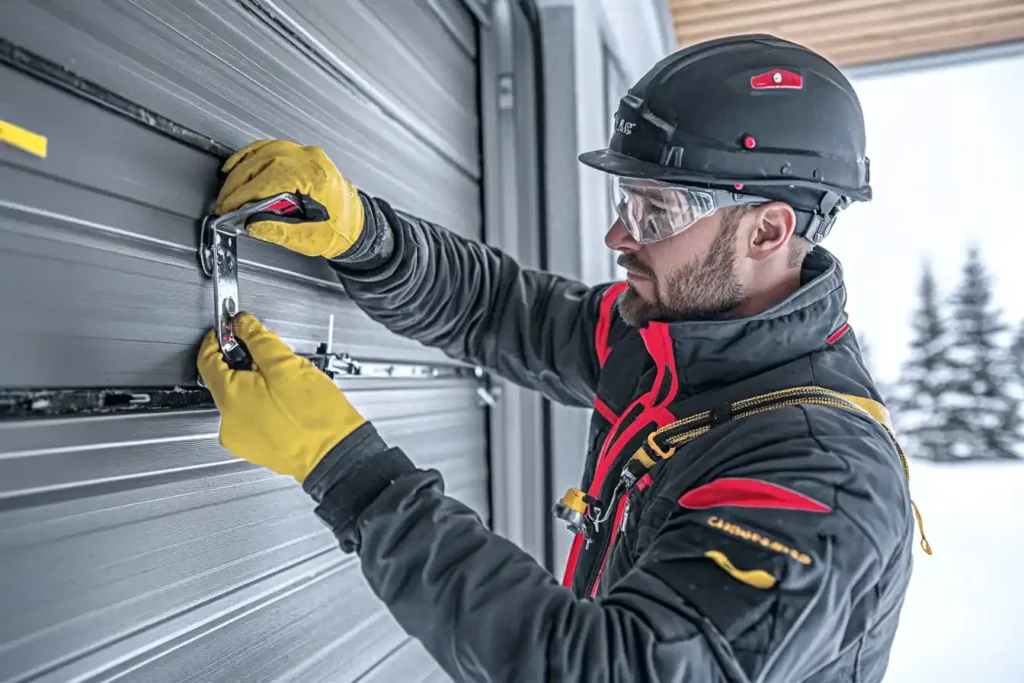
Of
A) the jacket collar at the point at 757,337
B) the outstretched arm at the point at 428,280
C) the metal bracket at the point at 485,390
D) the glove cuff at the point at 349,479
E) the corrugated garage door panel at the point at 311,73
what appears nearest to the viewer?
the corrugated garage door panel at the point at 311,73

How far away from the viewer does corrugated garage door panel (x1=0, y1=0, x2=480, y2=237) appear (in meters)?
1.13

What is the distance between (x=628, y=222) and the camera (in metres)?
1.75

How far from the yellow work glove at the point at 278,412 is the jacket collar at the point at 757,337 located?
2.41 ft

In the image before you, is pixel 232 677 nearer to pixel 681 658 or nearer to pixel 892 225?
pixel 681 658

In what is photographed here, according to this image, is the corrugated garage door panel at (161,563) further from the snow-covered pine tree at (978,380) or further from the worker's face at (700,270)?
the snow-covered pine tree at (978,380)

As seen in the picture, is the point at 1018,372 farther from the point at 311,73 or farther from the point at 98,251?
the point at 98,251

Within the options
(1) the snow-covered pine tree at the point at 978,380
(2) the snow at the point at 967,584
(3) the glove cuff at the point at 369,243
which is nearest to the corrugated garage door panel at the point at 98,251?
(3) the glove cuff at the point at 369,243

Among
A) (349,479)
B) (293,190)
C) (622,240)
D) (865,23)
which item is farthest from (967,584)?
(293,190)

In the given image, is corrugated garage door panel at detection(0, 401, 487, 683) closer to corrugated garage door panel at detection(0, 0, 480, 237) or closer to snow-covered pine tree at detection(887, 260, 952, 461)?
corrugated garage door panel at detection(0, 0, 480, 237)

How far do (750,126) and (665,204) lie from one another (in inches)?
9.1

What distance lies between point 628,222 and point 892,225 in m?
5.59

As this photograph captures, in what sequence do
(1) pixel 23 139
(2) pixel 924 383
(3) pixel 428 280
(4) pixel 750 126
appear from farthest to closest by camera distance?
(2) pixel 924 383
(3) pixel 428 280
(4) pixel 750 126
(1) pixel 23 139

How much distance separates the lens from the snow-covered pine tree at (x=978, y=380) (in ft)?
21.5

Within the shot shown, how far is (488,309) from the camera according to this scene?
2115 mm
